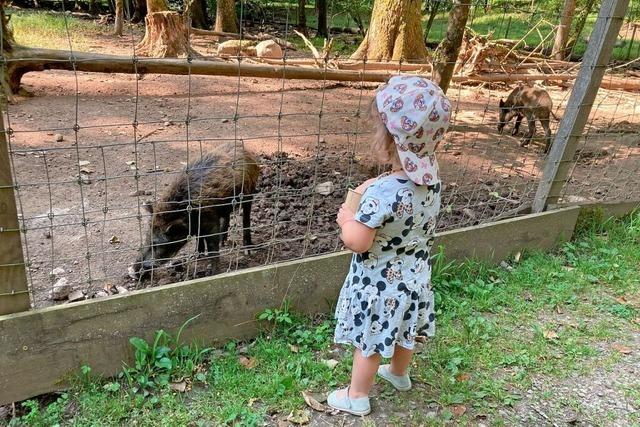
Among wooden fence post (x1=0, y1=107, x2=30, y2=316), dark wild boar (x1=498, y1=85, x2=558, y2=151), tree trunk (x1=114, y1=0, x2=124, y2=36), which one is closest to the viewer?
wooden fence post (x1=0, y1=107, x2=30, y2=316)

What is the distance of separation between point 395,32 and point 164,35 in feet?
14.9

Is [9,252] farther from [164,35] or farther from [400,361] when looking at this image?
[164,35]

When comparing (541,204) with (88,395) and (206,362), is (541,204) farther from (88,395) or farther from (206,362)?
(88,395)

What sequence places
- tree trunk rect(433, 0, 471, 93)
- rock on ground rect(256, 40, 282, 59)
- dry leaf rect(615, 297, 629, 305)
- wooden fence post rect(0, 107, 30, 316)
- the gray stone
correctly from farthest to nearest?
rock on ground rect(256, 40, 282, 59) → tree trunk rect(433, 0, 471, 93) → dry leaf rect(615, 297, 629, 305) → the gray stone → wooden fence post rect(0, 107, 30, 316)

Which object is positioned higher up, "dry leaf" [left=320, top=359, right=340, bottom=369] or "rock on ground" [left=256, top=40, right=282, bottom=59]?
"rock on ground" [left=256, top=40, right=282, bottom=59]

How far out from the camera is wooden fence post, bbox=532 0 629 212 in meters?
4.12

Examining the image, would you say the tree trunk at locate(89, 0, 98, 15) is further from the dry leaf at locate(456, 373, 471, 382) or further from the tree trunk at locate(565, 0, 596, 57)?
the dry leaf at locate(456, 373, 471, 382)

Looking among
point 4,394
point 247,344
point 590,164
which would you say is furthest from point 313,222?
point 590,164

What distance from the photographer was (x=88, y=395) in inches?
112

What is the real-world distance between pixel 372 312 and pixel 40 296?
2.26 meters

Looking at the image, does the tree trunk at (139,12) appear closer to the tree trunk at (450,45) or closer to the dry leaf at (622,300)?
the tree trunk at (450,45)

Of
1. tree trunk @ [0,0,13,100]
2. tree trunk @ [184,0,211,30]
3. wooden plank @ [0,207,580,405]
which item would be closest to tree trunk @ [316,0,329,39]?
tree trunk @ [184,0,211,30]

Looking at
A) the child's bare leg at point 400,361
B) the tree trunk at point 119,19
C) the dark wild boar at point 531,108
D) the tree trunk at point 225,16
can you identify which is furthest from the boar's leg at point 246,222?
the tree trunk at point 225,16

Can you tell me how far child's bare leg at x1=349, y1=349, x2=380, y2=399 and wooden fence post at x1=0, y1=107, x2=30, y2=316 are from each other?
1.72 metres
